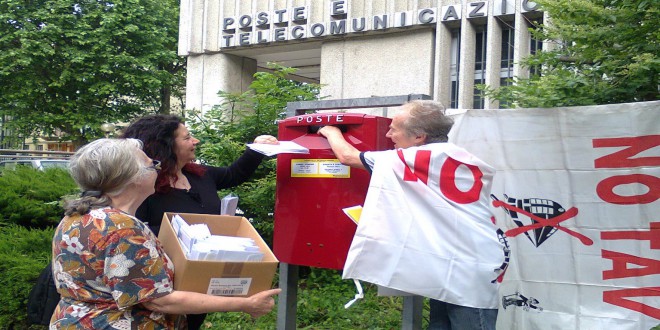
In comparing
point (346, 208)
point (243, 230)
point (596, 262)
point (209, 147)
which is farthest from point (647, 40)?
point (209, 147)

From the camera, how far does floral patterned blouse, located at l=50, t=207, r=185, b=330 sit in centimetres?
227

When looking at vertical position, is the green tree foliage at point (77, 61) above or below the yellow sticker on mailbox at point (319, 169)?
above

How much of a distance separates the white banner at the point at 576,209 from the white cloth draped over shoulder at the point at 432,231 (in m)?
1.08

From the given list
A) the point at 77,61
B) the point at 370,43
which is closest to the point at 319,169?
the point at 370,43

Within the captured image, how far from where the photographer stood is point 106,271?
226 centimetres

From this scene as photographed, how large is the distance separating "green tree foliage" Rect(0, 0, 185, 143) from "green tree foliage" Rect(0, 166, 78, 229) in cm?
1649

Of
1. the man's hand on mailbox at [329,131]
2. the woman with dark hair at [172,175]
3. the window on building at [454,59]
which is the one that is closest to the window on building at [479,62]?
the window on building at [454,59]

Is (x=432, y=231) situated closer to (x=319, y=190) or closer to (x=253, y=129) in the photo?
(x=319, y=190)

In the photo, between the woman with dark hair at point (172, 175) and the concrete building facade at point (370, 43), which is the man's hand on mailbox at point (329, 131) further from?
the concrete building facade at point (370, 43)

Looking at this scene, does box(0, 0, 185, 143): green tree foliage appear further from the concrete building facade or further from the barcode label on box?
the barcode label on box

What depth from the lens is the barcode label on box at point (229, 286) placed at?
2.54m

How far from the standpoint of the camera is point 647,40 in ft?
12.5

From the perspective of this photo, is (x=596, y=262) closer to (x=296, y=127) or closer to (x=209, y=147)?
(x=296, y=127)

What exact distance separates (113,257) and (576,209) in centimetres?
258
